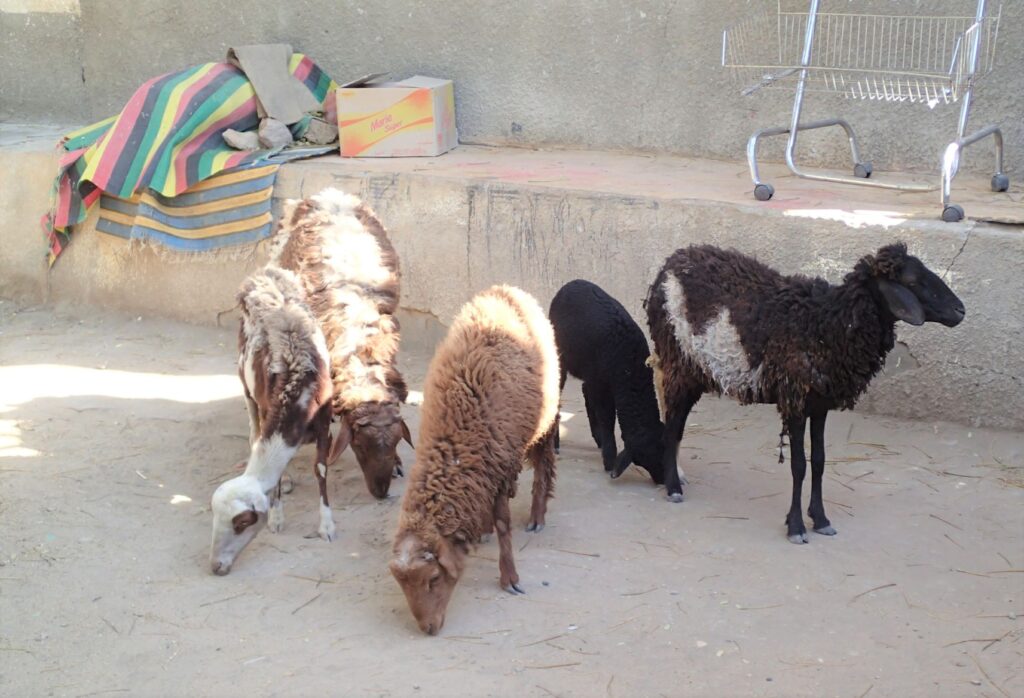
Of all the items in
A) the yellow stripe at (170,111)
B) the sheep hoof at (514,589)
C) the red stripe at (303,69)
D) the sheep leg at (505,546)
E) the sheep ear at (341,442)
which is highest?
the red stripe at (303,69)

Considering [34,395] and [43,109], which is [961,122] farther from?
[43,109]

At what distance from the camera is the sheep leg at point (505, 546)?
4918 millimetres

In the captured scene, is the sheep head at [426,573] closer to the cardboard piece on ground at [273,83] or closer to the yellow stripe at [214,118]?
the yellow stripe at [214,118]

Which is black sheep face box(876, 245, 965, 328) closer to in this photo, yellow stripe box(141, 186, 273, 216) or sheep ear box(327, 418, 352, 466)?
sheep ear box(327, 418, 352, 466)

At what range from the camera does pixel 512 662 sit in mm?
4387

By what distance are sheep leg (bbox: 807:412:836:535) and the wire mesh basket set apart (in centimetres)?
256

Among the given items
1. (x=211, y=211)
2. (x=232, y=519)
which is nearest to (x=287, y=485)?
(x=232, y=519)

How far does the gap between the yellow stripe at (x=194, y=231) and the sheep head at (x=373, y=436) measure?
306cm

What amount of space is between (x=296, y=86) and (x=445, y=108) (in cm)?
132

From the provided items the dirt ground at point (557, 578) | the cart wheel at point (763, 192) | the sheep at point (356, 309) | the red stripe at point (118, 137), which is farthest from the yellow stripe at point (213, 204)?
the cart wheel at point (763, 192)

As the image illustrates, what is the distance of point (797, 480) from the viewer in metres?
5.44

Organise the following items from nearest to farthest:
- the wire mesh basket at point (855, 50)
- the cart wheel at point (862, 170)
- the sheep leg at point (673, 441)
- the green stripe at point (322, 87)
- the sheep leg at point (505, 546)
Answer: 1. the sheep leg at point (505, 546)
2. the sheep leg at point (673, 441)
3. the wire mesh basket at point (855, 50)
4. the cart wheel at point (862, 170)
5. the green stripe at point (322, 87)

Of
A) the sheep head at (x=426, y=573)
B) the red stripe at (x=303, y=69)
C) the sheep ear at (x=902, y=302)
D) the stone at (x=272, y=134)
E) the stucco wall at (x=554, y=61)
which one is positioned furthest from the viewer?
the red stripe at (x=303, y=69)

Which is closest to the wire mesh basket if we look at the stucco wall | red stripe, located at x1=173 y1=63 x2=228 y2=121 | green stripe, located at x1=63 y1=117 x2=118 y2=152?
the stucco wall
